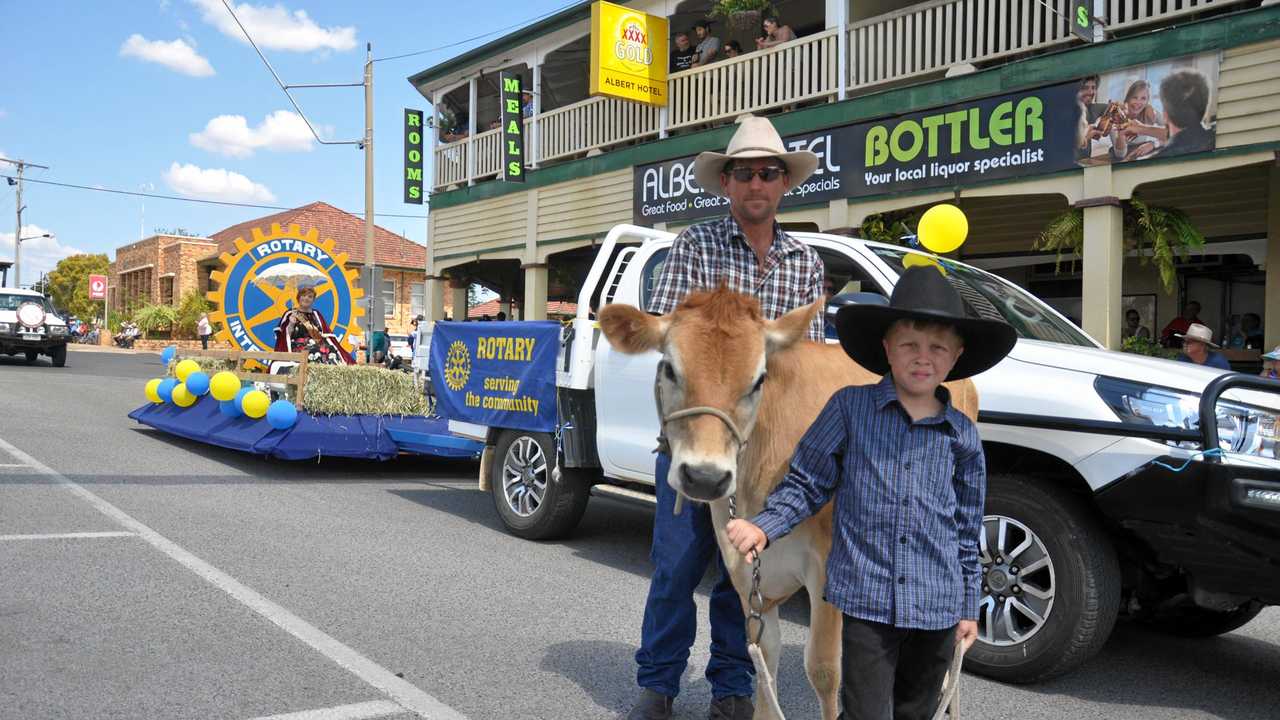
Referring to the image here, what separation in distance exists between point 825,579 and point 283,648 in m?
2.71

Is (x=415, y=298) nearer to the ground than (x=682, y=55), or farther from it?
nearer to the ground

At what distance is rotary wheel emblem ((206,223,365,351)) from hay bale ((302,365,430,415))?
83.1 inches

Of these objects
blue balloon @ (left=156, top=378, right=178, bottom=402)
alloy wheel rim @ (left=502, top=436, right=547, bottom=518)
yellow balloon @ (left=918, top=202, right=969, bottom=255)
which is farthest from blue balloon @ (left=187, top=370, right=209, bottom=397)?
yellow balloon @ (left=918, top=202, right=969, bottom=255)

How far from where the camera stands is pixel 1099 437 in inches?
154

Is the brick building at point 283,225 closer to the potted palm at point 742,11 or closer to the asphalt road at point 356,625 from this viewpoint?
the potted palm at point 742,11

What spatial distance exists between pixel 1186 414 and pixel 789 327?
6.52 ft

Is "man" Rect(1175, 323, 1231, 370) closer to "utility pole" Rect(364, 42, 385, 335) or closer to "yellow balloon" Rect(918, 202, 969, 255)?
"yellow balloon" Rect(918, 202, 969, 255)

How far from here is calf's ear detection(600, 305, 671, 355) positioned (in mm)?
2730

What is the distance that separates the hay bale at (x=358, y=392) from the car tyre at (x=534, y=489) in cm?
261

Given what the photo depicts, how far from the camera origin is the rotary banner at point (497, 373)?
674cm

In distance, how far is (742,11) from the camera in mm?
14617

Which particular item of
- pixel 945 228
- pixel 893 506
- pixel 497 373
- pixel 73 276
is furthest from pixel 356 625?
pixel 73 276

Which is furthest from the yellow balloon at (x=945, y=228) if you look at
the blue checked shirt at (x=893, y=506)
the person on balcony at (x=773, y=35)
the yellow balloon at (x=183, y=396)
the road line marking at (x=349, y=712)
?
the person on balcony at (x=773, y=35)

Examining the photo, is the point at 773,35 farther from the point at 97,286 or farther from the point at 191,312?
the point at 97,286
